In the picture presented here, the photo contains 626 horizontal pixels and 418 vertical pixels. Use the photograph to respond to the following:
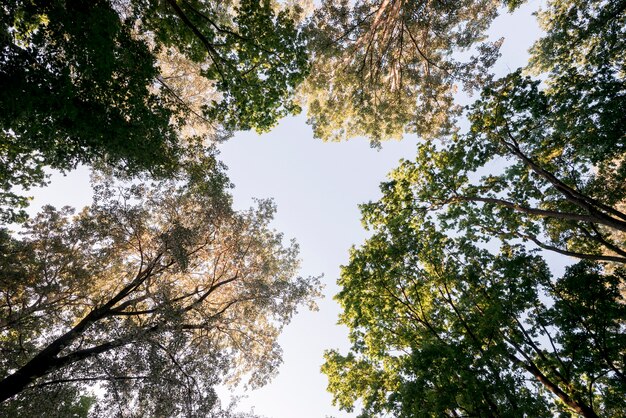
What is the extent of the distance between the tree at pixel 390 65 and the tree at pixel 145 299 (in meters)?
8.42

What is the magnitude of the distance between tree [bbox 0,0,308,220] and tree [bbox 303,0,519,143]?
266 inches

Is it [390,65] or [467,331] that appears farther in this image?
[390,65]

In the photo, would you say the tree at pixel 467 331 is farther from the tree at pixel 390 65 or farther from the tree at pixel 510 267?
the tree at pixel 390 65

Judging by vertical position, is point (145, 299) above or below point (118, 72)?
below

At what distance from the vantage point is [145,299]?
42.7 feet

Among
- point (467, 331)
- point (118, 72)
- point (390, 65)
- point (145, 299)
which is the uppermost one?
point (390, 65)

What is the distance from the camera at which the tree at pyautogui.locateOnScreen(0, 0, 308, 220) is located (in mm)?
8359

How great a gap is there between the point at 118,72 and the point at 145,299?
Answer: 30.1ft

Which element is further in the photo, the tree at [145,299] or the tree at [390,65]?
the tree at [390,65]

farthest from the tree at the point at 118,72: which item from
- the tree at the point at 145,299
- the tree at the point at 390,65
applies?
the tree at the point at 390,65

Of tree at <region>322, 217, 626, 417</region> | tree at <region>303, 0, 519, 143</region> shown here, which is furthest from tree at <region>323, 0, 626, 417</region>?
tree at <region>303, 0, 519, 143</region>

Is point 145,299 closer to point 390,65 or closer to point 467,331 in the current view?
point 467,331

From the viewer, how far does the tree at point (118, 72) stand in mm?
8359

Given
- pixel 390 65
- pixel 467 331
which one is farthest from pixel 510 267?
pixel 390 65
